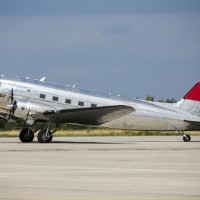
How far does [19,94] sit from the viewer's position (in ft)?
120

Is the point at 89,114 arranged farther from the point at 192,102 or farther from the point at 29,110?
the point at 192,102

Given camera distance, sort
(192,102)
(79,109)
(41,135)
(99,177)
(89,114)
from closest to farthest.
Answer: (99,177)
(41,135)
(79,109)
(89,114)
(192,102)

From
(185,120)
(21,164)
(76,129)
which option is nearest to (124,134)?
(76,129)

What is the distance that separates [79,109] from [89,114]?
1.00 meters

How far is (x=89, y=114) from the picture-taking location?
37.0 m

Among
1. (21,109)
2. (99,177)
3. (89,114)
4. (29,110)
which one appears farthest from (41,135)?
(99,177)

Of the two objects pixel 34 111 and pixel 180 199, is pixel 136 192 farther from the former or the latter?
pixel 34 111

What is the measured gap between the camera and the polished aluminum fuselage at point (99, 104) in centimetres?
3675

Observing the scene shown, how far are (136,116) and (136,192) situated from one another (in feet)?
81.3

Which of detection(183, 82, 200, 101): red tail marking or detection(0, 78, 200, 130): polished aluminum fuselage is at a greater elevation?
detection(183, 82, 200, 101): red tail marking

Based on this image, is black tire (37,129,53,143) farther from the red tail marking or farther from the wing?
the red tail marking

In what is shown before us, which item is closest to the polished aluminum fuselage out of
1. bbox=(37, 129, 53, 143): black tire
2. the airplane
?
the airplane

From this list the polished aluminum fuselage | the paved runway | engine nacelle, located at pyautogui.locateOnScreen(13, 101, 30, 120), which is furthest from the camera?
the polished aluminum fuselage

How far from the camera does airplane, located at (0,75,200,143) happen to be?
3641cm
